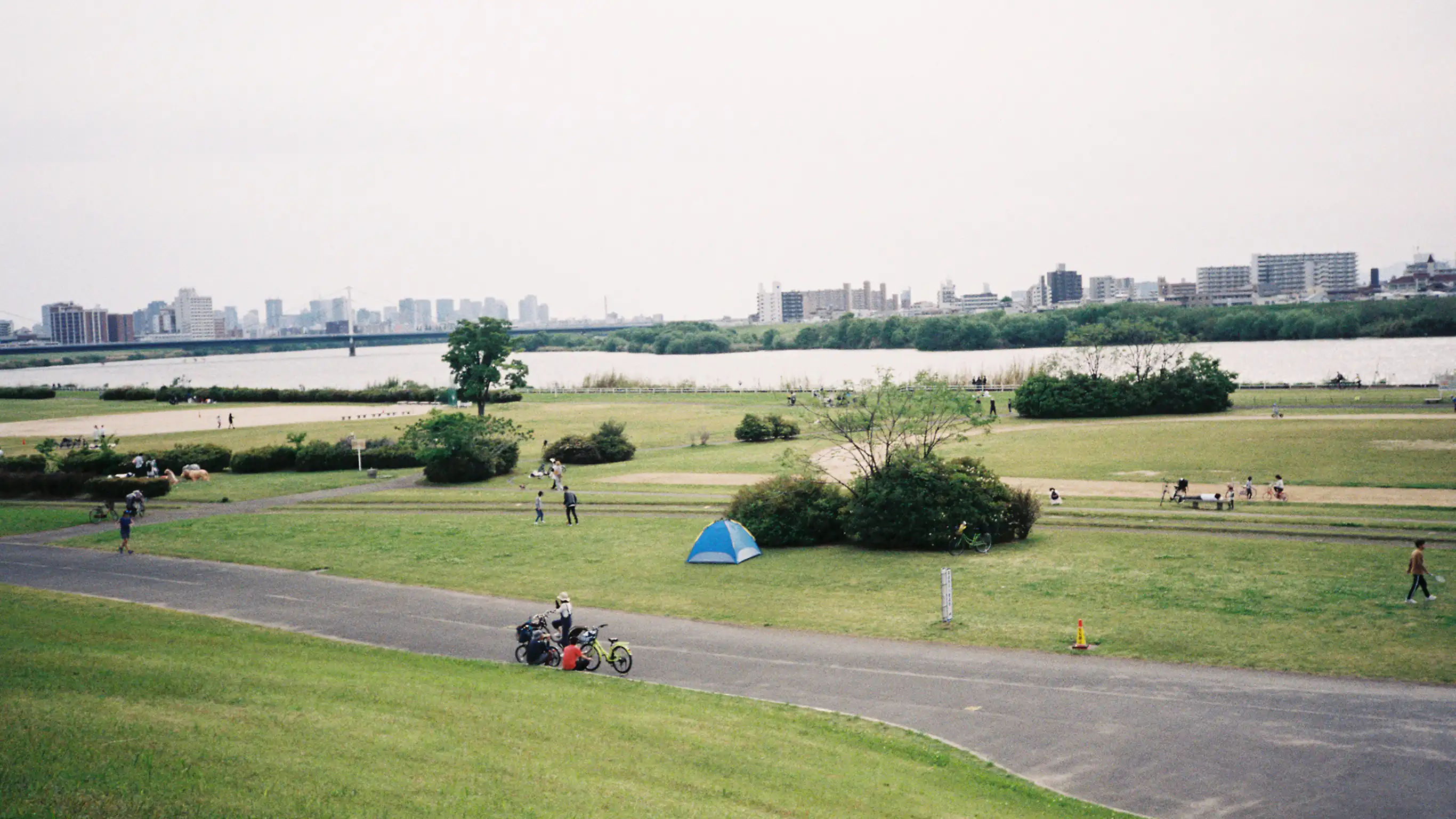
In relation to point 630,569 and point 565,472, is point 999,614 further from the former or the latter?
point 565,472

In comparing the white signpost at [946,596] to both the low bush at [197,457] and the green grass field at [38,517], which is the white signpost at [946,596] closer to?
the green grass field at [38,517]

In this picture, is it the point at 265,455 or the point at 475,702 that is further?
the point at 265,455

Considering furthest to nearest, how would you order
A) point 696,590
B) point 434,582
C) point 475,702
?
point 434,582, point 696,590, point 475,702

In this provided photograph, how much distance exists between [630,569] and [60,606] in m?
14.5

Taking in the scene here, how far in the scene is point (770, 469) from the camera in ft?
166

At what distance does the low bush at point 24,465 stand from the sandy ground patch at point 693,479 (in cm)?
2942

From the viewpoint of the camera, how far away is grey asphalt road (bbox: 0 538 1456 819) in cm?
1430

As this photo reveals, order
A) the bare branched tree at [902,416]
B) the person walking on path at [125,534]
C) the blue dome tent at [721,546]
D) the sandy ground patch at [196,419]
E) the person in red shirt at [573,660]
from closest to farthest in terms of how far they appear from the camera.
Result: the person in red shirt at [573,660], the blue dome tent at [721,546], the bare branched tree at [902,416], the person walking on path at [125,534], the sandy ground patch at [196,419]

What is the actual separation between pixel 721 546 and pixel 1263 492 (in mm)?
21203

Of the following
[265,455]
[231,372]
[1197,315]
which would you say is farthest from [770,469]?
[231,372]

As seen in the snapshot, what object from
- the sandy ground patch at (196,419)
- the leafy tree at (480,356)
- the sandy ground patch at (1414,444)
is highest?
the leafy tree at (480,356)

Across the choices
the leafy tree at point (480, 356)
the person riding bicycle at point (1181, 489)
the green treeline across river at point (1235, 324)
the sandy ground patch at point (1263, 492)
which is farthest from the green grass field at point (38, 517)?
the green treeline across river at point (1235, 324)

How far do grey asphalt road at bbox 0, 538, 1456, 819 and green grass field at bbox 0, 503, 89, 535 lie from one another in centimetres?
1813

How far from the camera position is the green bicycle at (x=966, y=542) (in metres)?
31.8
